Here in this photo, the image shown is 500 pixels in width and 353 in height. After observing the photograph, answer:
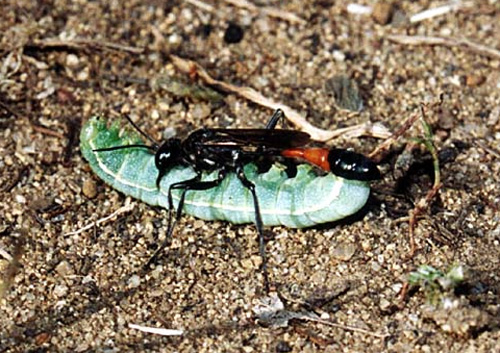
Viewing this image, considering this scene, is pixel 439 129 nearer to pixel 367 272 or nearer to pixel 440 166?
pixel 440 166

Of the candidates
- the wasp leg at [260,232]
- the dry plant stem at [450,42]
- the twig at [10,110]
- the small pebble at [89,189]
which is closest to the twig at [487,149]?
the dry plant stem at [450,42]

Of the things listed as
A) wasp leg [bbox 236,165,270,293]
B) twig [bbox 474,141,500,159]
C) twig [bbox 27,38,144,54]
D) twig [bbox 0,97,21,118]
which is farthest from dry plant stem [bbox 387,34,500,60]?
twig [bbox 0,97,21,118]

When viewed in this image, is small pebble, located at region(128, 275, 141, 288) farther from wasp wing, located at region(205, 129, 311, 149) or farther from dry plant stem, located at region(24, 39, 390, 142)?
dry plant stem, located at region(24, 39, 390, 142)

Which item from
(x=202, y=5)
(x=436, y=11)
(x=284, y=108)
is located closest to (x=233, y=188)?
(x=284, y=108)

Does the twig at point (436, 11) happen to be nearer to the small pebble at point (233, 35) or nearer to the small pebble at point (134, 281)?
the small pebble at point (233, 35)

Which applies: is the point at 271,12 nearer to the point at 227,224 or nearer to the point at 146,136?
the point at 146,136
